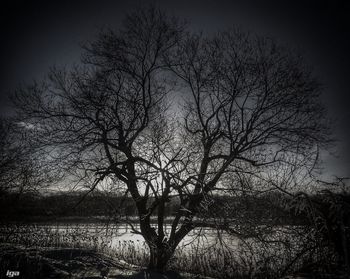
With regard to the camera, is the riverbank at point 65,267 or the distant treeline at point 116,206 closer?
the distant treeline at point 116,206

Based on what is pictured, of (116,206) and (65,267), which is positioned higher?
(116,206)

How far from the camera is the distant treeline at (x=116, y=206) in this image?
3807 mm

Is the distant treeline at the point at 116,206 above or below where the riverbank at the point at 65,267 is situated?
above

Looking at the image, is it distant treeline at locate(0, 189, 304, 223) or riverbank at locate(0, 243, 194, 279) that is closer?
distant treeline at locate(0, 189, 304, 223)

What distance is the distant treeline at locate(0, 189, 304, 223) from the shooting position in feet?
12.5

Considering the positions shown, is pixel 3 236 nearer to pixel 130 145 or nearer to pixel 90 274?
pixel 90 274

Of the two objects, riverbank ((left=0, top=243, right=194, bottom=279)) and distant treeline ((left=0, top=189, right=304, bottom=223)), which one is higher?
distant treeline ((left=0, top=189, right=304, bottom=223))

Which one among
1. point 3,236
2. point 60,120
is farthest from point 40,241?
point 60,120

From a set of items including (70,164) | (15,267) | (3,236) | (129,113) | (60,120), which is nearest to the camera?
(15,267)

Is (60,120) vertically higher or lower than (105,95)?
lower

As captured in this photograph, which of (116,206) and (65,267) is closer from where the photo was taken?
(116,206)

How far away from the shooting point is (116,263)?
10.9 meters

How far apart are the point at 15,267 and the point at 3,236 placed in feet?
27.6

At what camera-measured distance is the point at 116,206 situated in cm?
776
